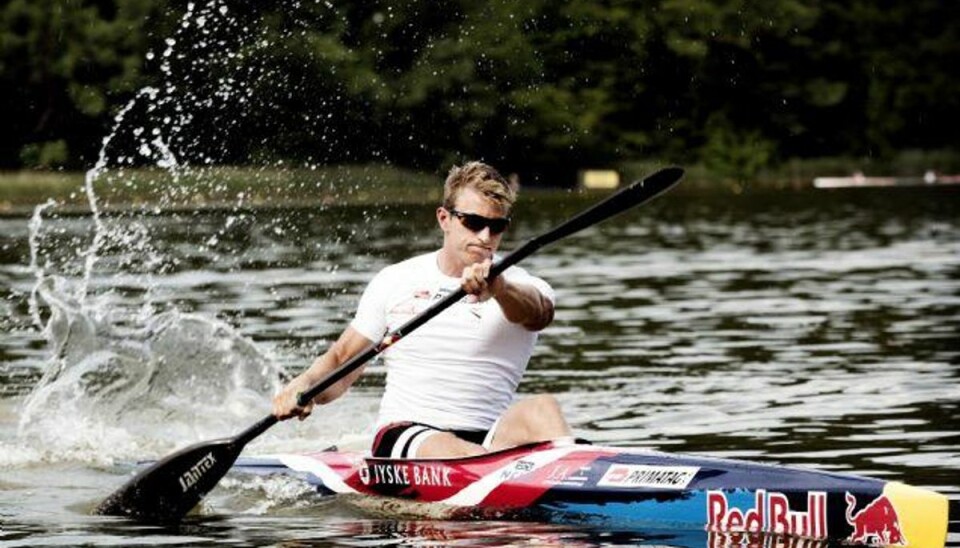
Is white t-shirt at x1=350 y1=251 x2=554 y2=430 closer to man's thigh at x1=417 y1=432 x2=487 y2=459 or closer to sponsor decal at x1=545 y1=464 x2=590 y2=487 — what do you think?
man's thigh at x1=417 y1=432 x2=487 y2=459

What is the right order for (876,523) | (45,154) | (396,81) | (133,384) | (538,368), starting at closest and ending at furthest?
(876,523), (133,384), (538,368), (396,81), (45,154)

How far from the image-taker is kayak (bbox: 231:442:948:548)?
9.82m

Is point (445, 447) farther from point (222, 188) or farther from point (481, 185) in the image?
point (222, 188)

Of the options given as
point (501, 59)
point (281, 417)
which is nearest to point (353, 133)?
point (501, 59)

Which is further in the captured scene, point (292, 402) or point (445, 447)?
point (292, 402)

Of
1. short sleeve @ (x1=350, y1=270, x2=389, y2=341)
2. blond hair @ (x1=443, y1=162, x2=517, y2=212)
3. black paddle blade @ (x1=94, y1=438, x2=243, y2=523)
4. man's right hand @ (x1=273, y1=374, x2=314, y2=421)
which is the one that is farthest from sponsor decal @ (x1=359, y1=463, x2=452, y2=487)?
blond hair @ (x1=443, y1=162, x2=517, y2=212)

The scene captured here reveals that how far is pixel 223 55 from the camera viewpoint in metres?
66.9

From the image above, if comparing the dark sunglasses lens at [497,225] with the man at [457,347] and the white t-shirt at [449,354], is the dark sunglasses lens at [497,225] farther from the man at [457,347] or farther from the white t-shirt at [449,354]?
the white t-shirt at [449,354]

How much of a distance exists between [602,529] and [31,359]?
1105 cm

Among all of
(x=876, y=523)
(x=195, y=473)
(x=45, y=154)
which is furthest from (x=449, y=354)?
(x=45, y=154)

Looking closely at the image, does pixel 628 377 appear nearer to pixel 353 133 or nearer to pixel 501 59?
pixel 501 59

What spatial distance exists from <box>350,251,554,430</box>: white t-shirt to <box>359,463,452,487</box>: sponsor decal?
0.27 metres

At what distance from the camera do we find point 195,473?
11836 millimetres

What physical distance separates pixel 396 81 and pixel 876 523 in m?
58.4
